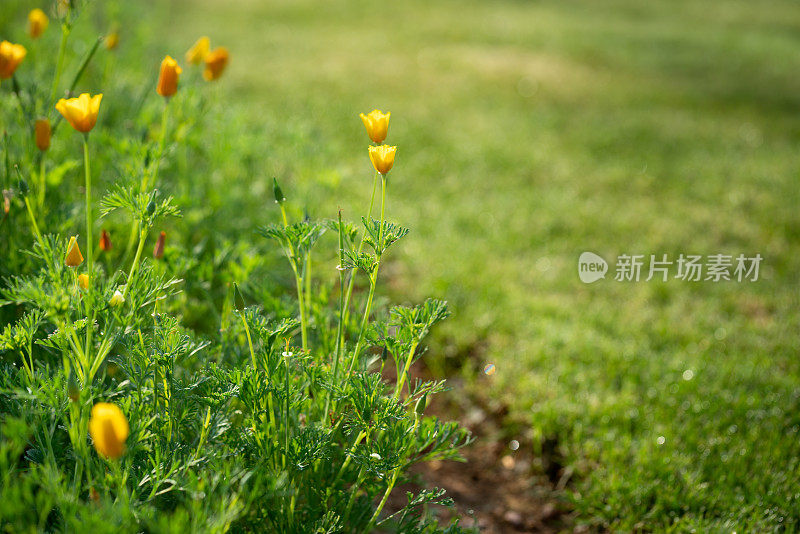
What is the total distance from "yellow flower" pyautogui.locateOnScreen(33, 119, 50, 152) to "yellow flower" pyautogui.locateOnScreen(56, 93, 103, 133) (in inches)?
7.9

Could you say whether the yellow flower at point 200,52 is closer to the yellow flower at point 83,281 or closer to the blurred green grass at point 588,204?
the blurred green grass at point 588,204

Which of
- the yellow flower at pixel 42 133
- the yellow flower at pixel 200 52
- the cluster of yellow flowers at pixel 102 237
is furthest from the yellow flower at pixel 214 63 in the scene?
the yellow flower at pixel 42 133

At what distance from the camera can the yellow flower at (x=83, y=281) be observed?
1213 millimetres

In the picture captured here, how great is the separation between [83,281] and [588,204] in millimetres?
3222

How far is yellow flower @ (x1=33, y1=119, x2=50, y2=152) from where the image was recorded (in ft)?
4.53

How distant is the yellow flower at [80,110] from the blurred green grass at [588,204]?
46.1 inches

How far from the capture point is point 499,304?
286cm

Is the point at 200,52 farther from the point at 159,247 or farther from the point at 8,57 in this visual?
the point at 159,247

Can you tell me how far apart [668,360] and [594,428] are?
0.55m

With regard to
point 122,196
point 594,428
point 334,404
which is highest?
point 122,196

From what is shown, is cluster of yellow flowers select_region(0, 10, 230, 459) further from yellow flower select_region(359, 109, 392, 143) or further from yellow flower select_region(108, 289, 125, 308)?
yellow flower select_region(359, 109, 392, 143)

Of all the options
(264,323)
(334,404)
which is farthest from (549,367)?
(264,323)

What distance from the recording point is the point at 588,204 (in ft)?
12.8

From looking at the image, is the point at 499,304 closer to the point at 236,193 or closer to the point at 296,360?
the point at 236,193
